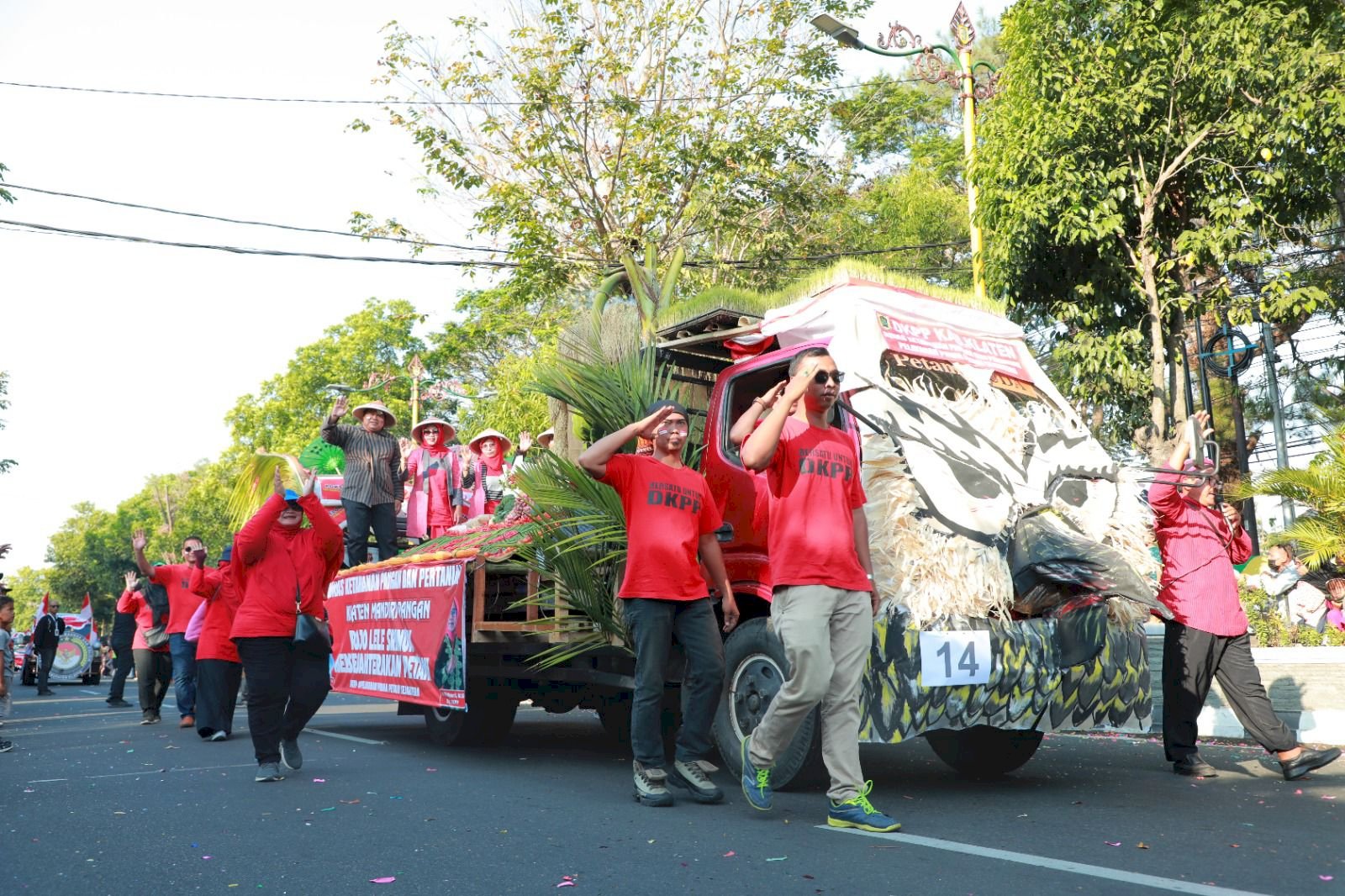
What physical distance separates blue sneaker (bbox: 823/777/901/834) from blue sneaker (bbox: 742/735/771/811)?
292mm

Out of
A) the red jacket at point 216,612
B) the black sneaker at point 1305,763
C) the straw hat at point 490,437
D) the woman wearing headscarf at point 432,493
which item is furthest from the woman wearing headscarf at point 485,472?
the black sneaker at point 1305,763

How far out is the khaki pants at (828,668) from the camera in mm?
5164

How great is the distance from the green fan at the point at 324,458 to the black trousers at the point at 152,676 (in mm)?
2445

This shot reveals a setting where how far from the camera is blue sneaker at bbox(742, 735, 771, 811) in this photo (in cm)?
538

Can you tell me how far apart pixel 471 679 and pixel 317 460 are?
4155 millimetres

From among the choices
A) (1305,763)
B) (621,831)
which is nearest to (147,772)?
(621,831)

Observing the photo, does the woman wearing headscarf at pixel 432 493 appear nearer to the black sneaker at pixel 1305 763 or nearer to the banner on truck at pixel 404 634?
the banner on truck at pixel 404 634

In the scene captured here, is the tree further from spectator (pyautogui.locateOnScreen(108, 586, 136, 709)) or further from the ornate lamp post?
spectator (pyautogui.locateOnScreen(108, 586, 136, 709))

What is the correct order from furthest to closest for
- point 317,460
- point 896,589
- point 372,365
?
point 372,365 < point 317,460 < point 896,589

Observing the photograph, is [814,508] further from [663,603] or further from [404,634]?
[404,634]

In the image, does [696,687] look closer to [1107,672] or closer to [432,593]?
[1107,672]

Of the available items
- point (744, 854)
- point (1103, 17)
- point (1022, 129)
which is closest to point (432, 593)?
point (744, 854)

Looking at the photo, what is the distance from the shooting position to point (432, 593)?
790 cm

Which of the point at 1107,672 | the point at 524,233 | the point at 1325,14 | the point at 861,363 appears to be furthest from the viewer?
the point at 524,233
